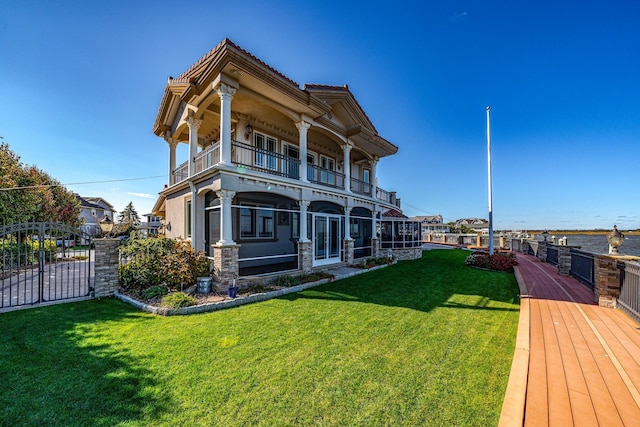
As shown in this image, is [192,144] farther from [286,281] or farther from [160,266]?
[286,281]

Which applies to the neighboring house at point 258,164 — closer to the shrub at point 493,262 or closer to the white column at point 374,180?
the white column at point 374,180

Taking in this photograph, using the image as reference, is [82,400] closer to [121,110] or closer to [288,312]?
[288,312]

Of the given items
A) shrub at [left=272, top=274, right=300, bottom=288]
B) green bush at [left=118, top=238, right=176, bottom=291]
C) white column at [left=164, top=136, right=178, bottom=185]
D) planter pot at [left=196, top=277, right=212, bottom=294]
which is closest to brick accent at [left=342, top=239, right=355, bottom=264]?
shrub at [left=272, top=274, right=300, bottom=288]

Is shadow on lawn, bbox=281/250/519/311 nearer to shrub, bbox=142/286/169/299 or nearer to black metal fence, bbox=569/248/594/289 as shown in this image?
black metal fence, bbox=569/248/594/289

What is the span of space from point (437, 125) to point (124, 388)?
22.7 m

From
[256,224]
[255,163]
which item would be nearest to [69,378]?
[255,163]

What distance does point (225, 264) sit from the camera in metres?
7.89

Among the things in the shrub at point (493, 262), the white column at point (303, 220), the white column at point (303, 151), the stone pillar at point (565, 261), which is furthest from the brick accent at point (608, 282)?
the white column at point (303, 151)

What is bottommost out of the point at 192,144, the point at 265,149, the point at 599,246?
the point at 599,246

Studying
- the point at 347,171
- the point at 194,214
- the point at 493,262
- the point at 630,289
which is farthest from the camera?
the point at 347,171

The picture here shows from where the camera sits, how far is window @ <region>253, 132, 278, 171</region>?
1082 cm

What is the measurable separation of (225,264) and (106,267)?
11.2 feet

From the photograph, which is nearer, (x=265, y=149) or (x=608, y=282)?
(x=608, y=282)

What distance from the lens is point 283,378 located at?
11.5 feet
